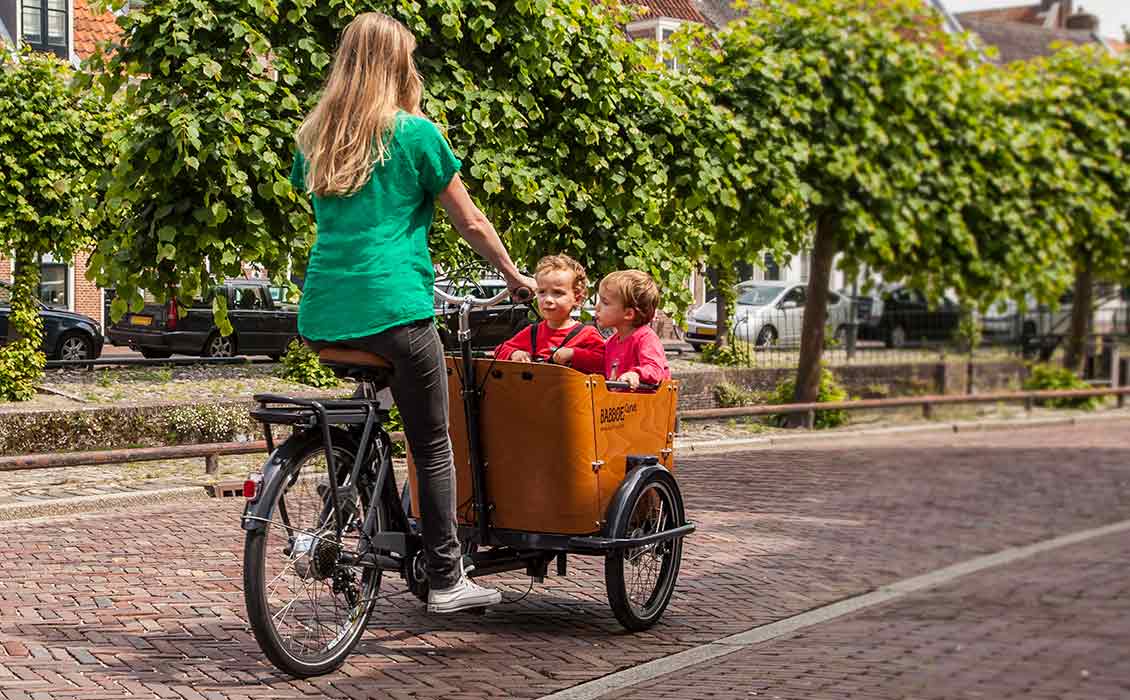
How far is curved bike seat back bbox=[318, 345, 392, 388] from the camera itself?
4.83 metres

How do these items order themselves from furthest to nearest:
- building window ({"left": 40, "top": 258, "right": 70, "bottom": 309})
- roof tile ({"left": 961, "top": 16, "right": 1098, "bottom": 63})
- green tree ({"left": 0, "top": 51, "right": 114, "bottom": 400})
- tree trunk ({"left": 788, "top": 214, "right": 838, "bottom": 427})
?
roof tile ({"left": 961, "top": 16, "right": 1098, "bottom": 63})
building window ({"left": 40, "top": 258, "right": 70, "bottom": 309})
tree trunk ({"left": 788, "top": 214, "right": 838, "bottom": 427})
green tree ({"left": 0, "top": 51, "right": 114, "bottom": 400})

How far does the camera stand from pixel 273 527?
15.0ft

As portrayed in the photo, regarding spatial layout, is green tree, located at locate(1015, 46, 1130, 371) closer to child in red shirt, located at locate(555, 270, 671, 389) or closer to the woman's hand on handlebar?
child in red shirt, located at locate(555, 270, 671, 389)

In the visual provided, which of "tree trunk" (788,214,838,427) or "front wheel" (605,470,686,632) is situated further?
"tree trunk" (788,214,838,427)

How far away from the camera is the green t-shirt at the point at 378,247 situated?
15.5 ft

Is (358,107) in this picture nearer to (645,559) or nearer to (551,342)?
(551,342)

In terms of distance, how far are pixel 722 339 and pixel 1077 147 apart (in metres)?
5.35

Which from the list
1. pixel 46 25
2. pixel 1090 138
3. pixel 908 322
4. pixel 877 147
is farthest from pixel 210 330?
pixel 1090 138

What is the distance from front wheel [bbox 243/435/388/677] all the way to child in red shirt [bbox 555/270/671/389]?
1.21m

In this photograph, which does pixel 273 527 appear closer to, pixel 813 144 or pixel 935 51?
pixel 813 144

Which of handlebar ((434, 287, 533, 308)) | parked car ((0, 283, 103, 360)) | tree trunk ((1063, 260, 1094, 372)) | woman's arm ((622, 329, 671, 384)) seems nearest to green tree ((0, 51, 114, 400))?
parked car ((0, 283, 103, 360))

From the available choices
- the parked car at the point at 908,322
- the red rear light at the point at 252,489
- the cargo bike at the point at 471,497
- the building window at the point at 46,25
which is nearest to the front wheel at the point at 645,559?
the cargo bike at the point at 471,497

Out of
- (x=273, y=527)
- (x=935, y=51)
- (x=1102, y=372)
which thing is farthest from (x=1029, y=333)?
(x=273, y=527)

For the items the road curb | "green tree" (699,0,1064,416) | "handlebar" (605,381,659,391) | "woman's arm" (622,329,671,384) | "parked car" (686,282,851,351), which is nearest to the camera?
"handlebar" (605,381,659,391)
